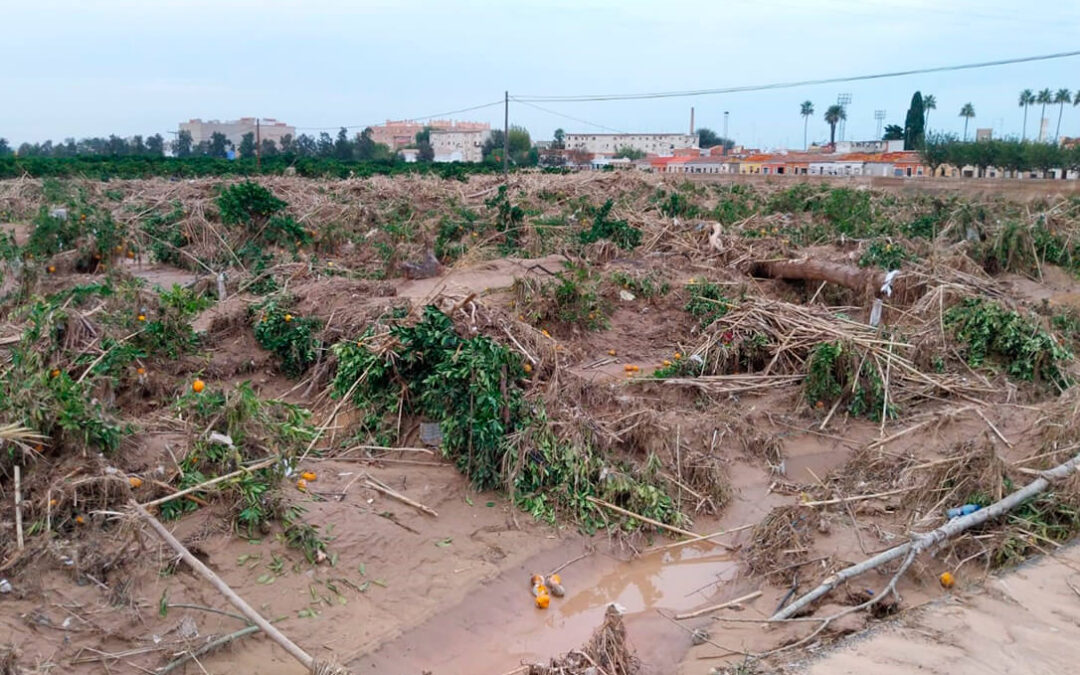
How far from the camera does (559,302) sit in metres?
9.23

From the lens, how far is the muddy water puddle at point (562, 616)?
178 inches

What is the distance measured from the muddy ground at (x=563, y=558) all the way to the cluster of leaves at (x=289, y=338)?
14cm

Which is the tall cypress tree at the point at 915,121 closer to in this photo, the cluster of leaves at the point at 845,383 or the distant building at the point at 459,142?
the distant building at the point at 459,142

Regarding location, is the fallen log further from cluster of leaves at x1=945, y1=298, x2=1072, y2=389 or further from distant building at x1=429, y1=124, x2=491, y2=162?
distant building at x1=429, y1=124, x2=491, y2=162

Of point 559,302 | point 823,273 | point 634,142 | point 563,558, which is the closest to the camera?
point 563,558

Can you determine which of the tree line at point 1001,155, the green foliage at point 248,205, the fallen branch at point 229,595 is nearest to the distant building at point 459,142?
the tree line at point 1001,155

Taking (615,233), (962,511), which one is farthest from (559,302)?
(962,511)

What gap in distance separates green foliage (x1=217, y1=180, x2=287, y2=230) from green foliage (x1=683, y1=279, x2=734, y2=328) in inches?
266

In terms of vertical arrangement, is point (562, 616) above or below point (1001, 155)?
below

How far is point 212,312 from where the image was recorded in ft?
26.6

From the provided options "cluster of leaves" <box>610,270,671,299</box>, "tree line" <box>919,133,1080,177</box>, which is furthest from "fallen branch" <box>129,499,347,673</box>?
"tree line" <box>919,133,1080,177</box>

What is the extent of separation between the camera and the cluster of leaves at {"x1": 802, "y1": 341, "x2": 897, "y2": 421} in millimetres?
7668

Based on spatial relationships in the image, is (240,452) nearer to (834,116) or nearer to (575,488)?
(575,488)

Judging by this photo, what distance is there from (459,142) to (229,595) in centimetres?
7707
